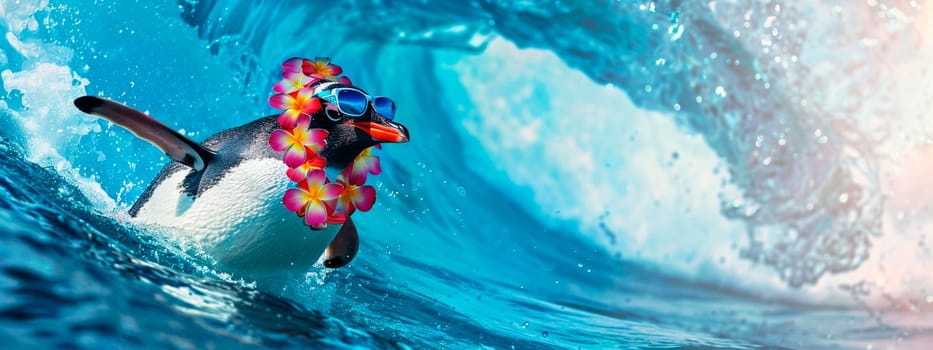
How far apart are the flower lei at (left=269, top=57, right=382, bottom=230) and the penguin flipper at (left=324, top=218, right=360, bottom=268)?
0.37 m

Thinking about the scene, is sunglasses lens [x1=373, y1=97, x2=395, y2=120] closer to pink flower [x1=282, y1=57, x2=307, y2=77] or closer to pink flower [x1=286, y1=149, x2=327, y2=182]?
pink flower [x1=286, y1=149, x2=327, y2=182]

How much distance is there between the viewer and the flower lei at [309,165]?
130 inches

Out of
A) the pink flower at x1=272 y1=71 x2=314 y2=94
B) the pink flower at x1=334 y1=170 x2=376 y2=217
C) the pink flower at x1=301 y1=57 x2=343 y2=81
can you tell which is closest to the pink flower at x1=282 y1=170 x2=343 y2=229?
the pink flower at x1=334 y1=170 x2=376 y2=217

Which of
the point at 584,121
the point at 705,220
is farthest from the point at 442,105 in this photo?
the point at 705,220

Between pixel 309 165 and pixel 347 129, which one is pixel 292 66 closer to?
pixel 347 129

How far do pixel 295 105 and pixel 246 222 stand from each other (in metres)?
0.62

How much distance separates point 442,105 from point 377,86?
716 millimetres

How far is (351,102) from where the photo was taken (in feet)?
11.3

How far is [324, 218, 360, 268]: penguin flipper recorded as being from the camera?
394cm

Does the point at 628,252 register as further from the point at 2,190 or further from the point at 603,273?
the point at 2,190

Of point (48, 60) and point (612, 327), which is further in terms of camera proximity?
point (612, 327)

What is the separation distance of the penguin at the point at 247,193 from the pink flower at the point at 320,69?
0.24 meters

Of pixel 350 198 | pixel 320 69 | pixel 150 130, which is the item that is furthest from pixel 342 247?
pixel 150 130

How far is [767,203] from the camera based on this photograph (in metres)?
6.96
